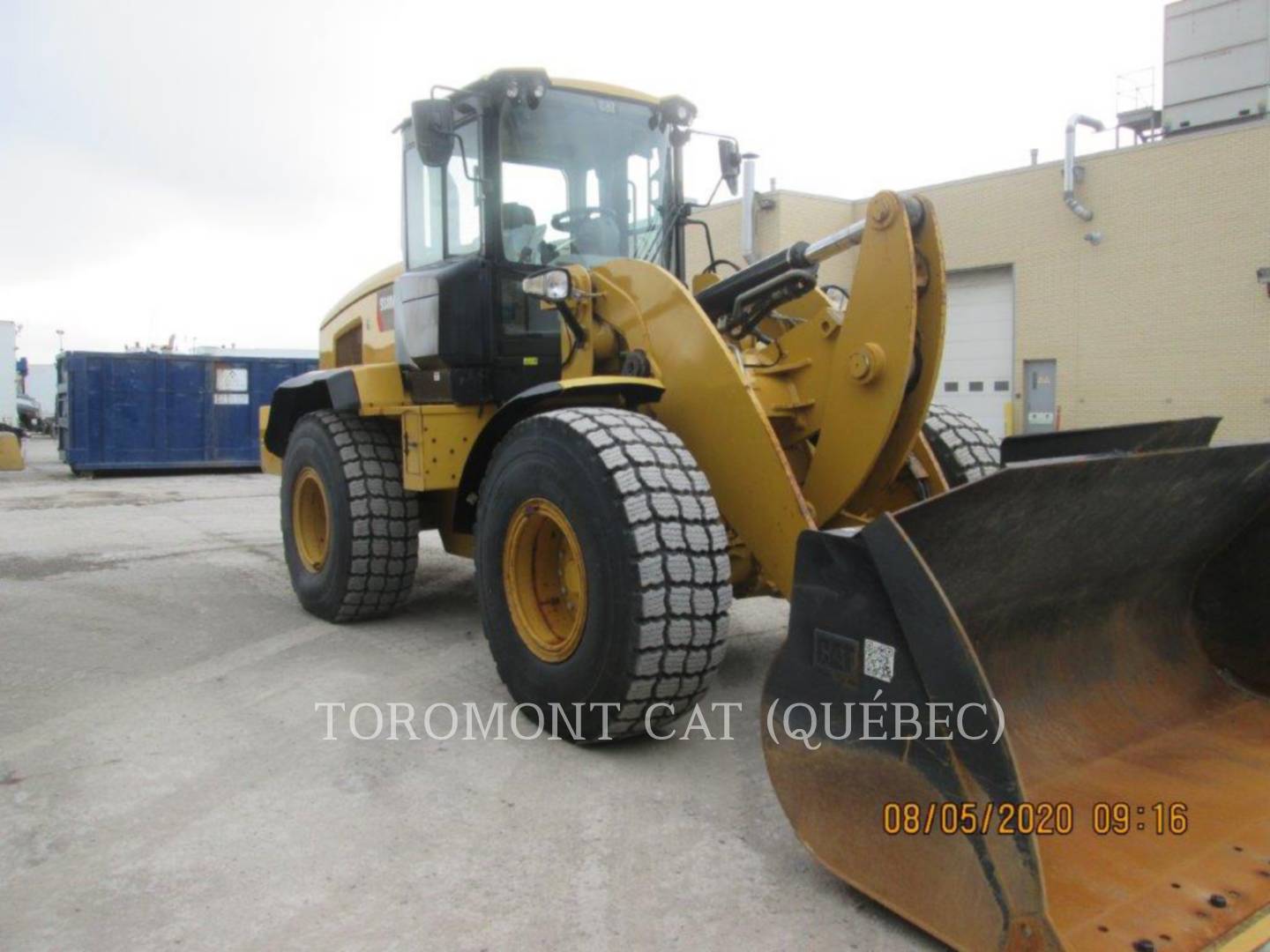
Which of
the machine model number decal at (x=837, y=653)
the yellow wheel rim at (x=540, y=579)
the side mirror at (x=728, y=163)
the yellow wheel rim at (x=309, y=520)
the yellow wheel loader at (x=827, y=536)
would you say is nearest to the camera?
the yellow wheel loader at (x=827, y=536)

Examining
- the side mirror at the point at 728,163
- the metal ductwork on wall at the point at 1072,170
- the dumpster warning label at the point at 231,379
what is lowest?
the dumpster warning label at the point at 231,379

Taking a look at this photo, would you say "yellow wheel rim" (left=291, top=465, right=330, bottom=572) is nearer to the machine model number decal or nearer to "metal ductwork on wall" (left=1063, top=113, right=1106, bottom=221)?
the machine model number decal

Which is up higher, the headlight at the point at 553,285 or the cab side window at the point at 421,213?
the cab side window at the point at 421,213

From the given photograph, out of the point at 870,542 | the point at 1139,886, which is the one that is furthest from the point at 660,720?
the point at 1139,886

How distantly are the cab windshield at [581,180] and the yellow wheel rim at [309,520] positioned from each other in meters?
2.08

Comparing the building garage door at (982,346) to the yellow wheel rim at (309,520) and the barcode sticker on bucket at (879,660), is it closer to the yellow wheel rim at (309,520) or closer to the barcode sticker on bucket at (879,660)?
the yellow wheel rim at (309,520)

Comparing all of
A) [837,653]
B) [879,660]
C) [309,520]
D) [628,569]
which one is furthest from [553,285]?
[309,520]

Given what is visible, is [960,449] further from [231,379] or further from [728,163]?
[231,379]

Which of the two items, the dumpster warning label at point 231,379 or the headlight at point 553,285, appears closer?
the headlight at point 553,285

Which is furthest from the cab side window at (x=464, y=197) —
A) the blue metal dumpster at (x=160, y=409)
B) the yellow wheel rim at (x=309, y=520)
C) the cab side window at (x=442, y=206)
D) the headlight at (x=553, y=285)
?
the blue metal dumpster at (x=160, y=409)

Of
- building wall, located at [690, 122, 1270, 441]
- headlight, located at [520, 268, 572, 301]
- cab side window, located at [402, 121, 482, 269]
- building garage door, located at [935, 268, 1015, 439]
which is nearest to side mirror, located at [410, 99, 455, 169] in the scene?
cab side window, located at [402, 121, 482, 269]

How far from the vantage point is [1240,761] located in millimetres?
3203

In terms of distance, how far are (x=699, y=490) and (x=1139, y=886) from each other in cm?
175

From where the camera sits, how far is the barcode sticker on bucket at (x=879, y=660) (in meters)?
2.60
